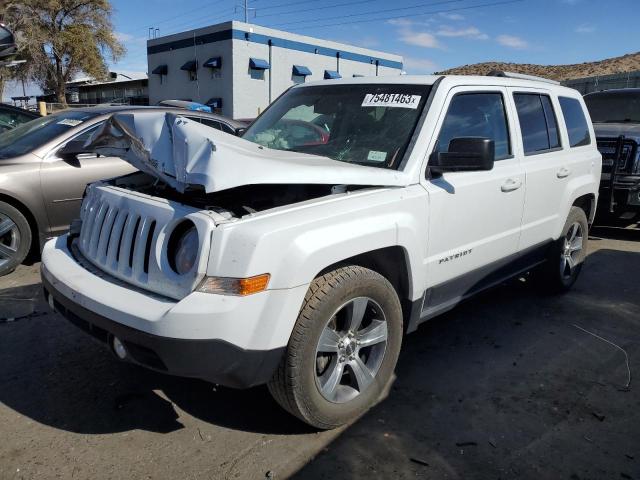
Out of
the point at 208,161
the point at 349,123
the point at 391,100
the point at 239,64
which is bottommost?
the point at 208,161

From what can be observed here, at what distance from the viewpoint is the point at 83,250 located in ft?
10.0

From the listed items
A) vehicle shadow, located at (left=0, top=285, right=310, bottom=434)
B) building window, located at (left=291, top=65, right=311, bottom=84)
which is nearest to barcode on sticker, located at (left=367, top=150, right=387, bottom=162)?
vehicle shadow, located at (left=0, top=285, right=310, bottom=434)

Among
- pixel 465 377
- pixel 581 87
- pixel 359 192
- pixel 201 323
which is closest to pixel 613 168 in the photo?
pixel 465 377

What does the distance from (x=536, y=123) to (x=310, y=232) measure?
271 cm

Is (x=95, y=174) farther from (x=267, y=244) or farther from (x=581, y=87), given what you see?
(x=581, y=87)

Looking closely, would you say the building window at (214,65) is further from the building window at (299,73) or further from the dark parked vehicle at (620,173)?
the dark parked vehicle at (620,173)

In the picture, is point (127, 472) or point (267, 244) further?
point (127, 472)

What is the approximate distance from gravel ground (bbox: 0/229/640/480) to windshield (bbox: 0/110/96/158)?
1966 mm

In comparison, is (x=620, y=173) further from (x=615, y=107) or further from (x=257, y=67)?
(x=257, y=67)


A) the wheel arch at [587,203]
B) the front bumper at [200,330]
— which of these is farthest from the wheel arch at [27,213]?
the wheel arch at [587,203]

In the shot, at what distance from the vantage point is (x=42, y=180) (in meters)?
5.25

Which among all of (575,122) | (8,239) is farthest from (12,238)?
(575,122)

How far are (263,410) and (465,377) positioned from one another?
134 centimetres

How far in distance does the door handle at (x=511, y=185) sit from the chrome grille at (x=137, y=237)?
2.25m
